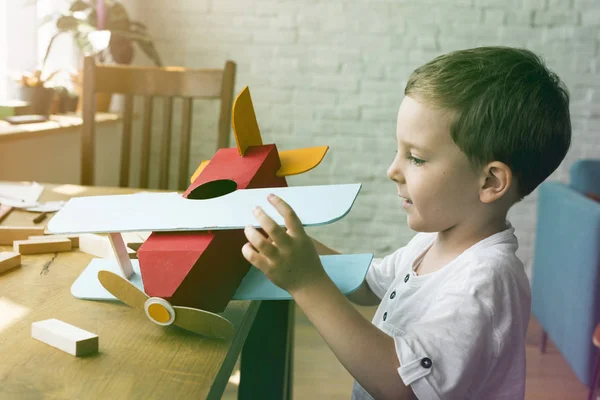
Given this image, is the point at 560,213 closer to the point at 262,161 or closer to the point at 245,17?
the point at 245,17

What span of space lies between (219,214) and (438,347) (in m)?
0.28

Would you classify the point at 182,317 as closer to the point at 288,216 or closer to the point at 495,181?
the point at 288,216

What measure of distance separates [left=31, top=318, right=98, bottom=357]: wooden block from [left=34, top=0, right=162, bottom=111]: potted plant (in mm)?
2049

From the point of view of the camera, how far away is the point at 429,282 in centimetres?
89

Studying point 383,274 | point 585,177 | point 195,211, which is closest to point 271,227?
point 195,211

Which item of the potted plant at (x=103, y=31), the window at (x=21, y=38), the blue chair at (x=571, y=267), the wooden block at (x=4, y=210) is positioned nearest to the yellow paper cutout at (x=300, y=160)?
the wooden block at (x=4, y=210)

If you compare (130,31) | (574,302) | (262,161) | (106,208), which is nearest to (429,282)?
(262,161)

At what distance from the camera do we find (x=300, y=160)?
3.34 ft

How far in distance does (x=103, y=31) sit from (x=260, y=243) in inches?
90.3

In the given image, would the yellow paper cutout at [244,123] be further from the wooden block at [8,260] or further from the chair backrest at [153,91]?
the chair backrest at [153,91]

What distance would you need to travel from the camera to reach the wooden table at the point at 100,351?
2.22ft

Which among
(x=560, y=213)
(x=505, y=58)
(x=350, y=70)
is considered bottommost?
(x=560, y=213)

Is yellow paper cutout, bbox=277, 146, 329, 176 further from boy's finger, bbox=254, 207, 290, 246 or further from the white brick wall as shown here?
the white brick wall

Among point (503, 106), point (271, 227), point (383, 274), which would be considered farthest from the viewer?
point (383, 274)
